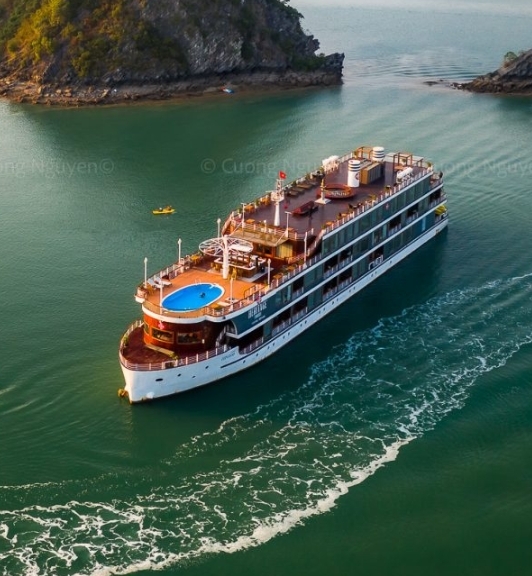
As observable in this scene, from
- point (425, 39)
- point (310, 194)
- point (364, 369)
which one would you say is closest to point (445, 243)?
point (310, 194)

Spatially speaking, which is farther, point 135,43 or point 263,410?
point 135,43

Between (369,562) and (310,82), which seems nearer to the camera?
(369,562)

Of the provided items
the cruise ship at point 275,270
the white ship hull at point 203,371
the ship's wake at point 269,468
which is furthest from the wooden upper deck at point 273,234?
the ship's wake at point 269,468

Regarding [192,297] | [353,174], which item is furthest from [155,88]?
[192,297]

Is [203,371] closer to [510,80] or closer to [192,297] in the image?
[192,297]

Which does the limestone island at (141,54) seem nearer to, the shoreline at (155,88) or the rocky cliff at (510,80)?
the shoreline at (155,88)

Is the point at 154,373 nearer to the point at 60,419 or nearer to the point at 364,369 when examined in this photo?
the point at 60,419
